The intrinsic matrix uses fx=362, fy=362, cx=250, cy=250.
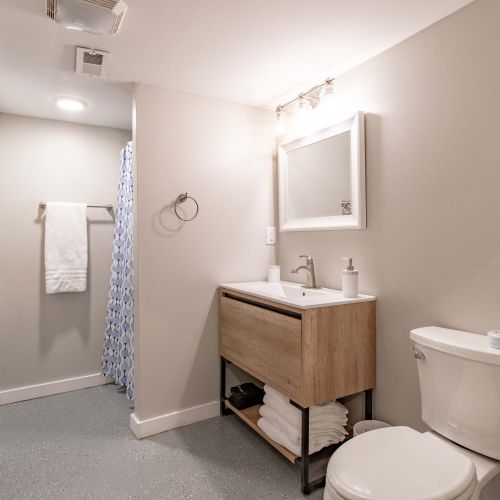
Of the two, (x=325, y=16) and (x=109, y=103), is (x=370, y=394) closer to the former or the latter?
(x=325, y=16)

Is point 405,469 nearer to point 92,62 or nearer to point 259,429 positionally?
point 259,429

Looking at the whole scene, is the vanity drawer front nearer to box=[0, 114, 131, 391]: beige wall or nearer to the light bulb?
the light bulb

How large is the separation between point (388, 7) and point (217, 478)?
220 cm

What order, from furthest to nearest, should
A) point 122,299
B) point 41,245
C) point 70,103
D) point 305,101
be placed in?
point 41,245 → point 122,299 → point 70,103 → point 305,101

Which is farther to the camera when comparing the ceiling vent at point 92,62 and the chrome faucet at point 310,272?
the chrome faucet at point 310,272

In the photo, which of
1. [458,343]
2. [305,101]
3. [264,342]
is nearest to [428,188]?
[458,343]

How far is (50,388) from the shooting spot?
2727 mm

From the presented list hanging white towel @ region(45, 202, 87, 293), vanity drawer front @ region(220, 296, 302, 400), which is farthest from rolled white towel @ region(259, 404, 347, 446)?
hanging white towel @ region(45, 202, 87, 293)

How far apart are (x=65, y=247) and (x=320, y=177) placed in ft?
6.40

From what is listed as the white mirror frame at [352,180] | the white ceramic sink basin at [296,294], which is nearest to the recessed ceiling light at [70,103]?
the white mirror frame at [352,180]

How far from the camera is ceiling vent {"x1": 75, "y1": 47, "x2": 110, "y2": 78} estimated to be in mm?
1768

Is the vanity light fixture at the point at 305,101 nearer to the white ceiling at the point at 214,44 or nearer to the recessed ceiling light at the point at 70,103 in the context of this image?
the white ceiling at the point at 214,44

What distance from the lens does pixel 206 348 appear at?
2.33 m

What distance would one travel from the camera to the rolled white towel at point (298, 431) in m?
1.73
